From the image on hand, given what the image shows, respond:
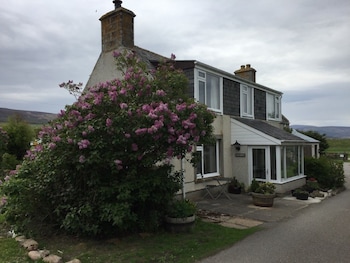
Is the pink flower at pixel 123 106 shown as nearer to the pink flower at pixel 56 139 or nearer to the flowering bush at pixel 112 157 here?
the flowering bush at pixel 112 157

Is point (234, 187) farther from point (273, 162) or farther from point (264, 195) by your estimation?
point (264, 195)

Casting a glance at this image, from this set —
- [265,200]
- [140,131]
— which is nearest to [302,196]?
[265,200]

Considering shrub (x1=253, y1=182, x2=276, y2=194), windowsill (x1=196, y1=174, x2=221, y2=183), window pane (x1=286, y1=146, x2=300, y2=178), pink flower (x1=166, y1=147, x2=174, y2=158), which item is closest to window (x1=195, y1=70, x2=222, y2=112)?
windowsill (x1=196, y1=174, x2=221, y2=183)

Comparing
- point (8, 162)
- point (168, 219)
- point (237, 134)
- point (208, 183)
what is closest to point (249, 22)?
point (237, 134)

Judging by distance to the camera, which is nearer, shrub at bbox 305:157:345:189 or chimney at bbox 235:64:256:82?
shrub at bbox 305:157:345:189

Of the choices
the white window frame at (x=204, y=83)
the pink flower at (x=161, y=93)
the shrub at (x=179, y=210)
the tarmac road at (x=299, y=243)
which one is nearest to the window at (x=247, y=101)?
the white window frame at (x=204, y=83)

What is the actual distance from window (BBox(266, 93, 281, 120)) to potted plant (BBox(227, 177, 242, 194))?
20.6ft

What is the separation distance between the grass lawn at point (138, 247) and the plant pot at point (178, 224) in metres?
0.18

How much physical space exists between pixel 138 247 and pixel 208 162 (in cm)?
679

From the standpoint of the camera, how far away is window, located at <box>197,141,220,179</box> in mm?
11305

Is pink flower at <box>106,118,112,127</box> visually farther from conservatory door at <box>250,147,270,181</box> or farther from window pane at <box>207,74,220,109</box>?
conservatory door at <box>250,147,270,181</box>

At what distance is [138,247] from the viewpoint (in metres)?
5.58

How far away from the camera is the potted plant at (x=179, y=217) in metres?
6.48

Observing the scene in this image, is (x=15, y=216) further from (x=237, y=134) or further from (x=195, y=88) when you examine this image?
(x=237, y=134)
